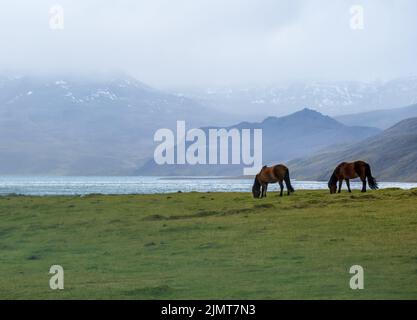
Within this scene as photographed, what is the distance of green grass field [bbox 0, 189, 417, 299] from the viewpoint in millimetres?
26031

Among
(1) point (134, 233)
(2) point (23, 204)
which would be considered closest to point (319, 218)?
(1) point (134, 233)

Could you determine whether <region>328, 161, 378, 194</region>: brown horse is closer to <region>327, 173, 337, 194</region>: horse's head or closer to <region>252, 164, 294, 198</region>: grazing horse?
<region>327, 173, 337, 194</region>: horse's head

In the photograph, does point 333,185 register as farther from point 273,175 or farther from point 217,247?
point 217,247

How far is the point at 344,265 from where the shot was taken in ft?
94.6

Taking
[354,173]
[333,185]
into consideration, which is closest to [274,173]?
[333,185]

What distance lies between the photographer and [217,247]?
114 ft

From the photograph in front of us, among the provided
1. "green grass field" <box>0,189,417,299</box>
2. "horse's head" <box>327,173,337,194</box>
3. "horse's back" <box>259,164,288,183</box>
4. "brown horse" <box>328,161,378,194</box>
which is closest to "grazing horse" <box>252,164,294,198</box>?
"horse's back" <box>259,164,288,183</box>

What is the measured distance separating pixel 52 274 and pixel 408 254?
14299 mm

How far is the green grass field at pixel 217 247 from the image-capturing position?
26.0 metres

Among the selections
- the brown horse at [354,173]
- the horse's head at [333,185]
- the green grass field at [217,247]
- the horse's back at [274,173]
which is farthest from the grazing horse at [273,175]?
the brown horse at [354,173]

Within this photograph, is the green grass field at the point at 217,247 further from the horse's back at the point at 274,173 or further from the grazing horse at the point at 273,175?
the horse's back at the point at 274,173
